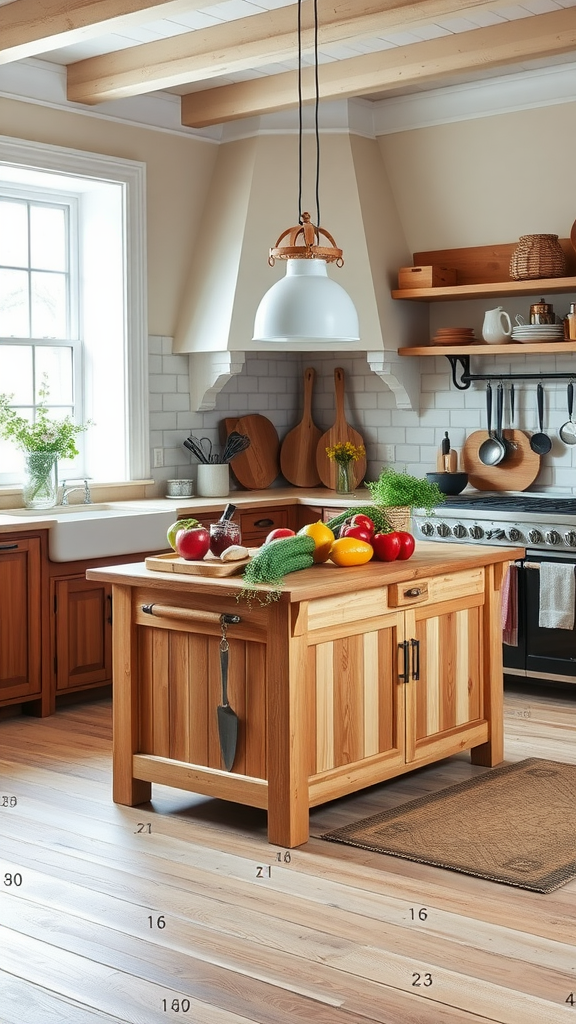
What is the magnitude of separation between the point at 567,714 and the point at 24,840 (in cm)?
280

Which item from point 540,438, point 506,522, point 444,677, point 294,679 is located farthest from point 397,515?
point 540,438

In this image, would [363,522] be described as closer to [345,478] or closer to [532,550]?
[532,550]

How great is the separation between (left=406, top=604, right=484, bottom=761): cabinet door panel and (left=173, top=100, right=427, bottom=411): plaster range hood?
8.14ft

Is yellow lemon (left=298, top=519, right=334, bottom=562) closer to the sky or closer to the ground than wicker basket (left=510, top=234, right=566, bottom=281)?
closer to the ground

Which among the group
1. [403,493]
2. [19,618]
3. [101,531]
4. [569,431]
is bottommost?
[19,618]

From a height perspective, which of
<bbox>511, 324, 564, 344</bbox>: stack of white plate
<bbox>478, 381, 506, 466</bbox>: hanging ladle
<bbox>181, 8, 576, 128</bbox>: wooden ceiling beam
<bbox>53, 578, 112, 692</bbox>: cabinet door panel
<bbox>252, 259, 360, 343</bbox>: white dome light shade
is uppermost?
<bbox>181, 8, 576, 128</bbox>: wooden ceiling beam

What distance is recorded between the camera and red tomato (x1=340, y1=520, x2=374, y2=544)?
14.2 feet

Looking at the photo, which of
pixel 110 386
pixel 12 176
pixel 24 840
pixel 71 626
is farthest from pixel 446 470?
pixel 24 840

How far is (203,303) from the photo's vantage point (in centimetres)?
686

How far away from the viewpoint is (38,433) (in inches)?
237

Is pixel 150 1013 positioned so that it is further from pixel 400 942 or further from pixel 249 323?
pixel 249 323

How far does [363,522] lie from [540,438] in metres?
2.53

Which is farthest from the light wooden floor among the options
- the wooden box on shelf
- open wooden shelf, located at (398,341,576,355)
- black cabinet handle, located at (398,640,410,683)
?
the wooden box on shelf

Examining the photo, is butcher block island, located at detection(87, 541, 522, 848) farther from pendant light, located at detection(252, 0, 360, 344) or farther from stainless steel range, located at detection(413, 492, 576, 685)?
stainless steel range, located at detection(413, 492, 576, 685)
